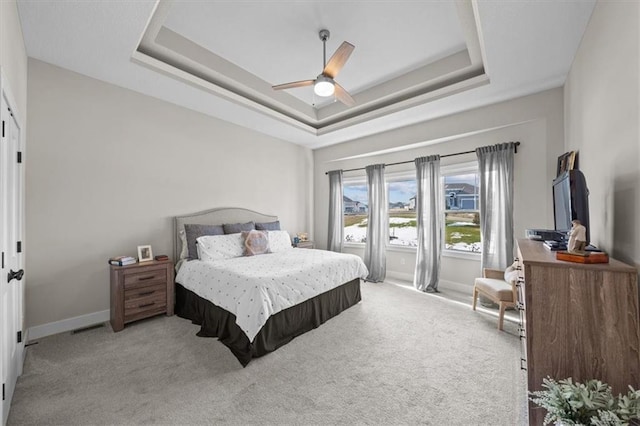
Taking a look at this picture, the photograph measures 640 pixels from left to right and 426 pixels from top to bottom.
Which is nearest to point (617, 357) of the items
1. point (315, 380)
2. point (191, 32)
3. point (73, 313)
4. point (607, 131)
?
point (607, 131)

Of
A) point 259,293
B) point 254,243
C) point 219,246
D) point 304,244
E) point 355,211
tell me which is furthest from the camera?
point 355,211

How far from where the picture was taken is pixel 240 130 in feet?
14.8

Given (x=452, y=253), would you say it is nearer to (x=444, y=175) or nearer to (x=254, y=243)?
(x=444, y=175)

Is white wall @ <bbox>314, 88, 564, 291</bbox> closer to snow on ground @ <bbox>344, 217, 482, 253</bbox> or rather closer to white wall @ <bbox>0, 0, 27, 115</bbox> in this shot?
snow on ground @ <bbox>344, 217, 482, 253</bbox>

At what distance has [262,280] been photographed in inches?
95.8

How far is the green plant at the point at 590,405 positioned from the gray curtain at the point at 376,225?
12.0 ft

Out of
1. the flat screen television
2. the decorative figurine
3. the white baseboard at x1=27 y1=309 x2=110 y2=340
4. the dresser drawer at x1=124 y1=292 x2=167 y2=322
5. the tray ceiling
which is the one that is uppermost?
the tray ceiling

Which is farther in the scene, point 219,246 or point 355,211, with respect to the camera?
point 355,211

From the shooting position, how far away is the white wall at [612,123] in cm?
141

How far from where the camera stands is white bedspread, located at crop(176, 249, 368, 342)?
2.30 meters

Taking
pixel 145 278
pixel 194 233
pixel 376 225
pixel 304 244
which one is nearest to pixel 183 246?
pixel 194 233

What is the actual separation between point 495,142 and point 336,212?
306 cm

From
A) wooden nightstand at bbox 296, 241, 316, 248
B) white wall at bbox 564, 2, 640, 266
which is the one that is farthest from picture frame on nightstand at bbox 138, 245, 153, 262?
white wall at bbox 564, 2, 640, 266

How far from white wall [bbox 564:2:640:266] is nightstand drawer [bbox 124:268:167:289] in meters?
4.13
